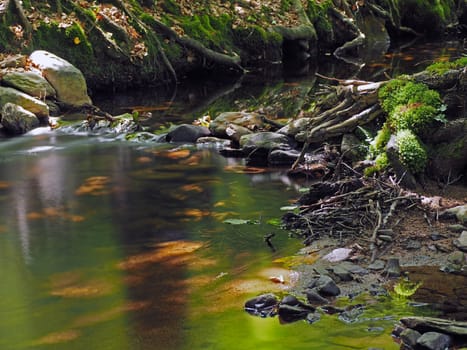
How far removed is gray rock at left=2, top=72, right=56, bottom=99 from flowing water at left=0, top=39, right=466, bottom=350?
9.58 ft

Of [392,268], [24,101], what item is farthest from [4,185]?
[392,268]

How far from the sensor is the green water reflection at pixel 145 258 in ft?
17.9

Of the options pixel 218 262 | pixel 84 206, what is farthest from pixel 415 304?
pixel 84 206

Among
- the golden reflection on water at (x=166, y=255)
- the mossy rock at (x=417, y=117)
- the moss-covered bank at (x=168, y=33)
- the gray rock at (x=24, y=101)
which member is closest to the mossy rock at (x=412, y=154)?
the mossy rock at (x=417, y=117)

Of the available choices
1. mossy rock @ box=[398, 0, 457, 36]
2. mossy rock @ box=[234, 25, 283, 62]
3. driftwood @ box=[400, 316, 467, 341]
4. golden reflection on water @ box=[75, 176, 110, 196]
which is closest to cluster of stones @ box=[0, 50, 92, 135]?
golden reflection on water @ box=[75, 176, 110, 196]

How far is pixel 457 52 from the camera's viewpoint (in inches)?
940

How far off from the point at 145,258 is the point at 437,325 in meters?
3.07

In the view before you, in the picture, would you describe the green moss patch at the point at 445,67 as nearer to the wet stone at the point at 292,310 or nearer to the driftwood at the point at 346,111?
the driftwood at the point at 346,111

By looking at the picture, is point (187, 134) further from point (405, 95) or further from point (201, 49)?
point (201, 49)

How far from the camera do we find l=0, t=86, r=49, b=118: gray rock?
1434cm

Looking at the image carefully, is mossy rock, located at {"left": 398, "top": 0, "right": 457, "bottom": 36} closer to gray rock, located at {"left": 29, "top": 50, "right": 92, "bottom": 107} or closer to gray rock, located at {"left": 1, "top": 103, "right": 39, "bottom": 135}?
gray rock, located at {"left": 29, "top": 50, "right": 92, "bottom": 107}

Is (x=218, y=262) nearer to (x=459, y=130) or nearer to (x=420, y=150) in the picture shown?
(x=420, y=150)

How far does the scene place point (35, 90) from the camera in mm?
15039

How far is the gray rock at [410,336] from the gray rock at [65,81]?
38.6 feet
